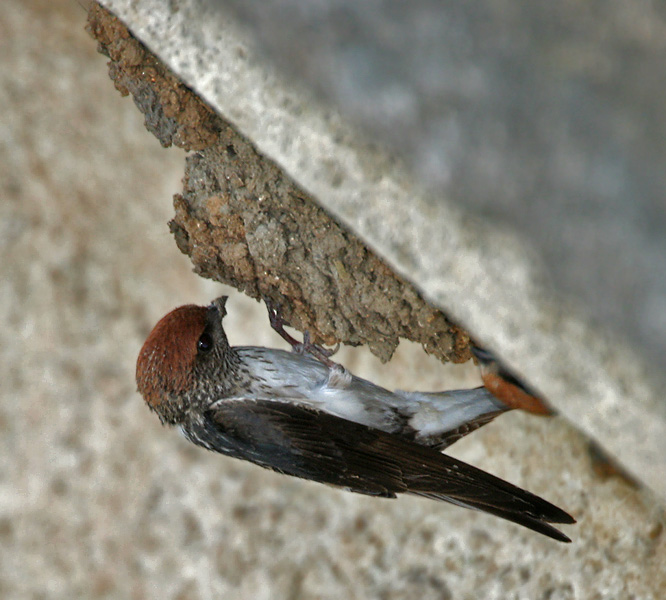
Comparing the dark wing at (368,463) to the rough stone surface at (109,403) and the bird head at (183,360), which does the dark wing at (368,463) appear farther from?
the rough stone surface at (109,403)

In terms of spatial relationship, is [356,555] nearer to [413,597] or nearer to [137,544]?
[413,597]

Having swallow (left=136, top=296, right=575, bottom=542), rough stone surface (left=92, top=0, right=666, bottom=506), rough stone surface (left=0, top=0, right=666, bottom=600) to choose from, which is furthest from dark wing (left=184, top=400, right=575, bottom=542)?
rough stone surface (left=0, top=0, right=666, bottom=600)

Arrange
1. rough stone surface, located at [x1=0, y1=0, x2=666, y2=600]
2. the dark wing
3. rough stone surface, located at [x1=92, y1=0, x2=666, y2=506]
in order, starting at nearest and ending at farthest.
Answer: rough stone surface, located at [x1=92, y1=0, x2=666, y2=506] → the dark wing → rough stone surface, located at [x1=0, y1=0, x2=666, y2=600]

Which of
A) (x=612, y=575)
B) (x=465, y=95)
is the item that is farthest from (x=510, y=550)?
(x=465, y=95)

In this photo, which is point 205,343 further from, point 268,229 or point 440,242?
point 440,242

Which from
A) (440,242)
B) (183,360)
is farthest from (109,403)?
(440,242)

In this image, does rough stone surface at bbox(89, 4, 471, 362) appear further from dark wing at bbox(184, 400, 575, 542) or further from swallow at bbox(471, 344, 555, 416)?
dark wing at bbox(184, 400, 575, 542)
